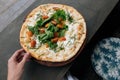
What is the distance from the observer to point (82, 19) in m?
1.13

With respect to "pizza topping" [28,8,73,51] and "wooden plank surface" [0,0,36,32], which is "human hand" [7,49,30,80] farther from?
"wooden plank surface" [0,0,36,32]

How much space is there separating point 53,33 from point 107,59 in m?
0.33

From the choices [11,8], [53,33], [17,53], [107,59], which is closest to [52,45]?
[53,33]

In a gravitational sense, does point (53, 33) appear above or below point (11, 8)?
above

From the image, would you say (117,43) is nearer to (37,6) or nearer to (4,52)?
(37,6)

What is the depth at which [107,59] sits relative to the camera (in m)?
1.16

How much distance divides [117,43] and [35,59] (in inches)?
18.6

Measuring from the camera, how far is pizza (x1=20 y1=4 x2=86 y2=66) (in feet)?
3.36

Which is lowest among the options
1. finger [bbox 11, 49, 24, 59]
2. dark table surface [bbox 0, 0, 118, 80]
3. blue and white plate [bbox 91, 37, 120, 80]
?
blue and white plate [bbox 91, 37, 120, 80]

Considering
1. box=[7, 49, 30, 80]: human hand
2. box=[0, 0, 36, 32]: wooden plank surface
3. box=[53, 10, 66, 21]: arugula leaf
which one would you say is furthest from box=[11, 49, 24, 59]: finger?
box=[0, 0, 36, 32]: wooden plank surface

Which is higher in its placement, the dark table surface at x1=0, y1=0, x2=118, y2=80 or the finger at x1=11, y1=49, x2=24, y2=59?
the finger at x1=11, y1=49, x2=24, y2=59

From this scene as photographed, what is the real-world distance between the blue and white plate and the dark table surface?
109 mm

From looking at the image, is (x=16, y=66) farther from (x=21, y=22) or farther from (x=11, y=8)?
(x=11, y=8)

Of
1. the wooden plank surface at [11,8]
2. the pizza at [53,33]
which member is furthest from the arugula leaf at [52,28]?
the wooden plank surface at [11,8]
